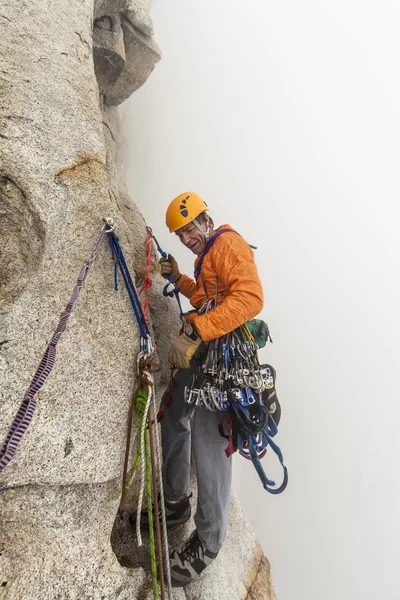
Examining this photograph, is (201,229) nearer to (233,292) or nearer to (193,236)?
(193,236)

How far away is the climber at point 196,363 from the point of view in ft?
10.3

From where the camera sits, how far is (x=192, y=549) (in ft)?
11.5

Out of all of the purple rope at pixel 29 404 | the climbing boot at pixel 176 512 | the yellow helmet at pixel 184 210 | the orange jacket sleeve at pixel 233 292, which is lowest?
the climbing boot at pixel 176 512

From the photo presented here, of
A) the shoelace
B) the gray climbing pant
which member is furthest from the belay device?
the shoelace

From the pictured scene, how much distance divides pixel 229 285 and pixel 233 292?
209mm

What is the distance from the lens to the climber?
3152mm

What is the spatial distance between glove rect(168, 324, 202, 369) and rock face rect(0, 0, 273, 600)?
1.46 feet

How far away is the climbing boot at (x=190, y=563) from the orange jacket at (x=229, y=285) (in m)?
2.34

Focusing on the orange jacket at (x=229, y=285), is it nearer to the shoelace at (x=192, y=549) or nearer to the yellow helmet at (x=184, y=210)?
the yellow helmet at (x=184, y=210)

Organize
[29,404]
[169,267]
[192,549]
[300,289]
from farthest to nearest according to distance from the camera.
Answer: [300,289], [169,267], [192,549], [29,404]

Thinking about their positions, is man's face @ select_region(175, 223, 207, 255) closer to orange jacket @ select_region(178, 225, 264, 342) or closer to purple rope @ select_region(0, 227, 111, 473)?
orange jacket @ select_region(178, 225, 264, 342)

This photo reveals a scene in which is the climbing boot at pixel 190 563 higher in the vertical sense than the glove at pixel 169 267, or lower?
lower

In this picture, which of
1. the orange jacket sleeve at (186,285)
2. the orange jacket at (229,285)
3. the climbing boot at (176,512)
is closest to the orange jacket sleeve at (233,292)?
the orange jacket at (229,285)

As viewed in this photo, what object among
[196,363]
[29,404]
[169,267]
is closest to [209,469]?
[196,363]
